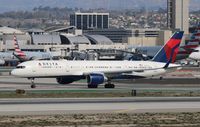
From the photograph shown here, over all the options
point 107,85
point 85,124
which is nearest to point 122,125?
point 85,124

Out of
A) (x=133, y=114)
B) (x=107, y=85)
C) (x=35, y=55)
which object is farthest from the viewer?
(x=35, y=55)

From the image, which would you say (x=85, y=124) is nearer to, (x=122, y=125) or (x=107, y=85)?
(x=122, y=125)

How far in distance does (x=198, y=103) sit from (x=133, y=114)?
976 centimetres

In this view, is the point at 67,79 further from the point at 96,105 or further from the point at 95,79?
the point at 96,105

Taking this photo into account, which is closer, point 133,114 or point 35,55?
point 133,114

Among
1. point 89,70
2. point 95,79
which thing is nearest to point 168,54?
point 89,70

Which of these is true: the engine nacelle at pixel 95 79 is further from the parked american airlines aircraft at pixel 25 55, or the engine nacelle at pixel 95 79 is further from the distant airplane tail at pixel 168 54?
the parked american airlines aircraft at pixel 25 55

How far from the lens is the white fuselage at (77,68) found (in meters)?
78.9

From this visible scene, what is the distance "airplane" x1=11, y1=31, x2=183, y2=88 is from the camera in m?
78.8

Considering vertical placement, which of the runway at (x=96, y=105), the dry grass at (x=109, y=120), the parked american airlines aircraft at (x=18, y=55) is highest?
the dry grass at (x=109, y=120)

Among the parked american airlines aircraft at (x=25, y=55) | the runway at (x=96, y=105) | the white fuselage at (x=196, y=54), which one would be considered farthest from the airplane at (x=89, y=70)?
the parked american airlines aircraft at (x=25, y=55)

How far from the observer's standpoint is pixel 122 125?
40812 mm

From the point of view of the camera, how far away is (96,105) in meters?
53.0

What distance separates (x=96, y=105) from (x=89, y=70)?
27592 mm
